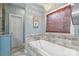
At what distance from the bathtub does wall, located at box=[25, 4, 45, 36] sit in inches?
Result: 8.3

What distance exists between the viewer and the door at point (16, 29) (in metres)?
1.74

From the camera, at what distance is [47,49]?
1.67 metres

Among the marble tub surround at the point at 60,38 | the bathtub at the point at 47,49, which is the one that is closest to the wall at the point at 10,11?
the marble tub surround at the point at 60,38

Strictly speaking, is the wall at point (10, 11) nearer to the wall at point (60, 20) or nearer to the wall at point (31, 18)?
the wall at point (31, 18)

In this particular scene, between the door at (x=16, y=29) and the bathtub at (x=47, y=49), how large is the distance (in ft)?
0.75

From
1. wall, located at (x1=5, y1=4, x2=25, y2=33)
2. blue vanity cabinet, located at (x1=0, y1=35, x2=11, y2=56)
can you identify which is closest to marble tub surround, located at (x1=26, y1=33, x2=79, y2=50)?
blue vanity cabinet, located at (x1=0, y1=35, x2=11, y2=56)

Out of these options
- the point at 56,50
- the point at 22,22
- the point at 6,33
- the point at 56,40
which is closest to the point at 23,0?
the point at 22,22

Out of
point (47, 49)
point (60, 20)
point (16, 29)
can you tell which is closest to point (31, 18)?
point (16, 29)

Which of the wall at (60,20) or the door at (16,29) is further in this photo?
the door at (16,29)

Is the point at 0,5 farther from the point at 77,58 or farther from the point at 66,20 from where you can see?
the point at 77,58

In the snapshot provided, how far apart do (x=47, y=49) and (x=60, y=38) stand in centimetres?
30

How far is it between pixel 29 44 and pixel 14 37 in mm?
311

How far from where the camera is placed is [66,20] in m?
1.62

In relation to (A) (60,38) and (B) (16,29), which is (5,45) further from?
(A) (60,38)
